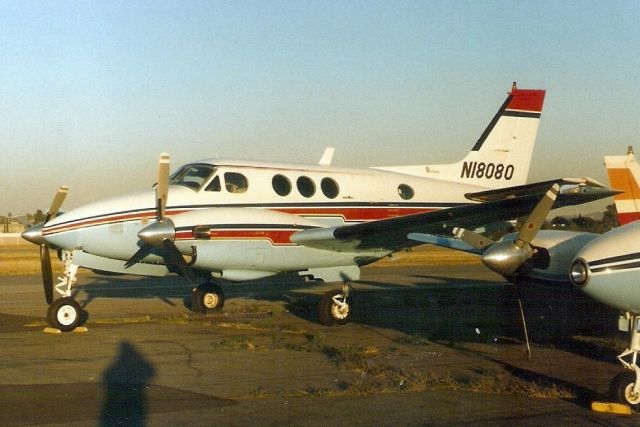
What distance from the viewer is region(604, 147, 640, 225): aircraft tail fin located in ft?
32.7

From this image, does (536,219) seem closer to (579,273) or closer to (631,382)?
(579,273)

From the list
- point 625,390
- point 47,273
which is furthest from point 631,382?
point 47,273

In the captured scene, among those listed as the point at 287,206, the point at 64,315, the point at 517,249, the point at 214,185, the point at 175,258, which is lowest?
the point at 64,315

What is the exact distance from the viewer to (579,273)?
7.67 metres

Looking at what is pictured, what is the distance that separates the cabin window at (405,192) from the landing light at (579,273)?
9.21 metres

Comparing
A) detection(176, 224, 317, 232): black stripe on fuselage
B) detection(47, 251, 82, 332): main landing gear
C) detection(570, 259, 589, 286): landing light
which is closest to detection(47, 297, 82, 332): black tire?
detection(47, 251, 82, 332): main landing gear

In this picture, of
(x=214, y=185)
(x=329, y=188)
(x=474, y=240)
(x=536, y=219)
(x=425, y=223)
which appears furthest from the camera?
(x=329, y=188)

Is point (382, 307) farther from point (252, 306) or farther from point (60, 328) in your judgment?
point (60, 328)

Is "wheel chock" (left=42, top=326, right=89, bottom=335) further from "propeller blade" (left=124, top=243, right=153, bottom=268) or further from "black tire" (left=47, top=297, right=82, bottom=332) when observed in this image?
"propeller blade" (left=124, top=243, right=153, bottom=268)

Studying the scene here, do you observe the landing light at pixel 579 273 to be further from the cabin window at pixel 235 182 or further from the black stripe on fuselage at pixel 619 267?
the cabin window at pixel 235 182

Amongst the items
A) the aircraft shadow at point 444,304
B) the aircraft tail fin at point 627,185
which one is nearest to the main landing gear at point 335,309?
the aircraft shadow at point 444,304

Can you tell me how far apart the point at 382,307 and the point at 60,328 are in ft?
24.9

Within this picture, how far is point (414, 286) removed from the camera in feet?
78.2

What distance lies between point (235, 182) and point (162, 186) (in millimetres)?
1537
